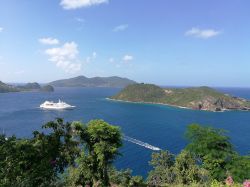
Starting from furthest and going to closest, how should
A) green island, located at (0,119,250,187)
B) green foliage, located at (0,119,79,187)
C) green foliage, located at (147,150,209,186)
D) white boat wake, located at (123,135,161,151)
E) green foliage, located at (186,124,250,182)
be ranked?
1. white boat wake, located at (123,135,161,151)
2. green foliage, located at (147,150,209,186)
3. green foliage, located at (186,124,250,182)
4. green island, located at (0,119,250,187)
5. green foliage, located at (0,119,79,187)

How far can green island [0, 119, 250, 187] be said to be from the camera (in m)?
16.9

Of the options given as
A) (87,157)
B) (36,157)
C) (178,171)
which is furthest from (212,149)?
(36,157)

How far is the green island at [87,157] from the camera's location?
16.9m

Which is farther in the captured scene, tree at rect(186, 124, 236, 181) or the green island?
tree at rect(186, 124, 236, 181)

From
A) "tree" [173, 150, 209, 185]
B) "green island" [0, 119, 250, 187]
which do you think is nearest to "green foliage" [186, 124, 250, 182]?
"green island" [0, 119, 250, 187]

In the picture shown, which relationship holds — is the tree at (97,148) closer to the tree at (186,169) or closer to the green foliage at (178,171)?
the green foliage at (178,171)

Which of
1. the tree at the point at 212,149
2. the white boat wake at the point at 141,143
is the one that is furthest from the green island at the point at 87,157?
the white boat wake at the point at 141,143

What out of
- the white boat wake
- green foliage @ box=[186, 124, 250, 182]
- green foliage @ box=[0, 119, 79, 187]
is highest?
green foliage @ box=[0, 119, 79, 187]

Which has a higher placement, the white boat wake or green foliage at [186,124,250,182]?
green foliage at [186,124,250,182]

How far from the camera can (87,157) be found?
27312 mm

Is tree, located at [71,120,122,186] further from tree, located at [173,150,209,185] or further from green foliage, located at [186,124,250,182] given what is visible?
tree, located at [173,150,209,185]

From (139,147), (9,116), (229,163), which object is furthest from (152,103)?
(229,163)

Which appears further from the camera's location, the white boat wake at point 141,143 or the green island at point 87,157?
the white boat wake at point 141,143

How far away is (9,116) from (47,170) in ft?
382
